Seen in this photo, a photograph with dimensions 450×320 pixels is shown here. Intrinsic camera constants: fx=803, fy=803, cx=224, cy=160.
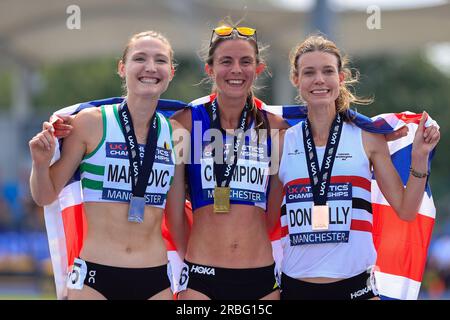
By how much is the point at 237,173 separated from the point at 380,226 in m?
1.27

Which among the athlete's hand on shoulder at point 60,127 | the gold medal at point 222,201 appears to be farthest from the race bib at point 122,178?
the gold medal at point 222,201

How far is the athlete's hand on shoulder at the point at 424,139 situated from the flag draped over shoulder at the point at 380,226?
0.29 m

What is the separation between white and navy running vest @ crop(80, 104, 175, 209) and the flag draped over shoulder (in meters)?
0.49

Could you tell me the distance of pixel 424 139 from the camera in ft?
16.5

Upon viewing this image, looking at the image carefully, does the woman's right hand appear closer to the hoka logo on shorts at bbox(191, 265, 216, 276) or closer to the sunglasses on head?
the hoka logo on shorts at bbox(191, 265, 216, 276)

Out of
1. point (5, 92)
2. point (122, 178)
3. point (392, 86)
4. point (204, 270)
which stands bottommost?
point (204, 270)

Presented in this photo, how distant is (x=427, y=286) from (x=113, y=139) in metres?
13.4

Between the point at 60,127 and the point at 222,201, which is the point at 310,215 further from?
the point at 60,127

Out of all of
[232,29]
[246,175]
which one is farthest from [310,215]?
[232,29]

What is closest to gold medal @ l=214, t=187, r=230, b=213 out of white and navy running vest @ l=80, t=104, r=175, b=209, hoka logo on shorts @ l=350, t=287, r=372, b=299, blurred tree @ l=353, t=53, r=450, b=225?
white and navy running vest @ l=80, t=104, r=175, b=209

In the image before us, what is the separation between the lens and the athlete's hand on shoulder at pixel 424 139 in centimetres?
501

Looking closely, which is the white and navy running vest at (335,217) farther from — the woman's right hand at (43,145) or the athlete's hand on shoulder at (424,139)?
the woman's right hand at (43,145)

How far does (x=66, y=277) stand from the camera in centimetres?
541

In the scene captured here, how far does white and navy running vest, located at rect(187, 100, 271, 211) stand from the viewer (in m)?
5.15
